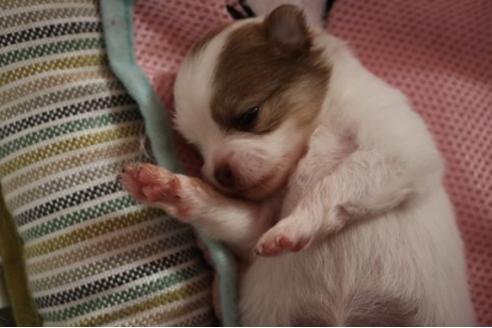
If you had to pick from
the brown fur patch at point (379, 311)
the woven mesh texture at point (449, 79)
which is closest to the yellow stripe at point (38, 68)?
the woven mesh texture at point (449, 79)

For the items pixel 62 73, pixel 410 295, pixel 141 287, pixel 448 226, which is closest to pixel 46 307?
pixel 141 287

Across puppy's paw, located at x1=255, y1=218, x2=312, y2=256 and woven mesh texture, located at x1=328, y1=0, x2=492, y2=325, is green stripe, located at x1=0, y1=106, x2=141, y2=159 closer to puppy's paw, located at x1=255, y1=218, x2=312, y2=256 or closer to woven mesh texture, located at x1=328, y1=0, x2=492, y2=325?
puppy's paw, located at x1=255, y1=218, x2=312, y2=256

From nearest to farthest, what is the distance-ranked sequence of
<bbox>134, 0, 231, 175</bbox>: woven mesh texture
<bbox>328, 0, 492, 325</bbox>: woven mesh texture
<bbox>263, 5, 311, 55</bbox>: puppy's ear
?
<bbox>263, 5, 311, 55</bbox>: puppy's ear < <bbox>134, 0, 231, 175</bbox>: woven mesh texture < <bbox>328, 0, 492, 325</bbox>: woven mesh texture

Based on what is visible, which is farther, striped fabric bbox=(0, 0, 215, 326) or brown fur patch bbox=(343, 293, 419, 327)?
striped fabric bbox=(0, 0, 215, 326)

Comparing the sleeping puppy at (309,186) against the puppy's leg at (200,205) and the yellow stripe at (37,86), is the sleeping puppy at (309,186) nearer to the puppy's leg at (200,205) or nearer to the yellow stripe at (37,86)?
the puppy's leg at (200,205)

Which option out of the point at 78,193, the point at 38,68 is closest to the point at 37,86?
the point at 38,68

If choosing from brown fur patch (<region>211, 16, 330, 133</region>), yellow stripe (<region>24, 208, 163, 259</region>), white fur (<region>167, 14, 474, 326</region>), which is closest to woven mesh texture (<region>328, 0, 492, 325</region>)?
white fur (<region>167, 14, 474, 326</region>)

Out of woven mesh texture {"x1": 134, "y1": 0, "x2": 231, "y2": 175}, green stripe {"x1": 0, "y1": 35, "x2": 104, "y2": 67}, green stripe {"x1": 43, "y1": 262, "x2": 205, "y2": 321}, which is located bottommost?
green stripe {"x1": 43, "y1": 262, "x2": 205, "y2": 321}
